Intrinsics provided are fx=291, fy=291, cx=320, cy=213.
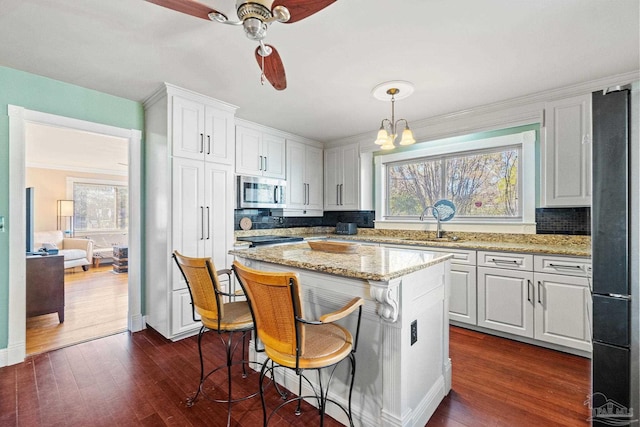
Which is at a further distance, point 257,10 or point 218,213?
point 218,213

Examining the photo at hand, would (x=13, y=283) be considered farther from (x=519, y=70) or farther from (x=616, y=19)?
(x=616, y=19)

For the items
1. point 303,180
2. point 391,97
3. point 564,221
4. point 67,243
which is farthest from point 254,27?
point 67,243

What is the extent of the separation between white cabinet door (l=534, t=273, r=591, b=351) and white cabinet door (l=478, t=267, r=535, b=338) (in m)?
0.07

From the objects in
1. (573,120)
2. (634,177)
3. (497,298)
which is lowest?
(497,298)

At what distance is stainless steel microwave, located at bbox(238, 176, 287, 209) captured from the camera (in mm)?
3695

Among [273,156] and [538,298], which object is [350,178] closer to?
[273,156]

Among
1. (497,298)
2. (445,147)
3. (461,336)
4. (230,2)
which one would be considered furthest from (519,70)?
(461,336)

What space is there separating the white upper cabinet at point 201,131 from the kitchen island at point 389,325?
165 cm

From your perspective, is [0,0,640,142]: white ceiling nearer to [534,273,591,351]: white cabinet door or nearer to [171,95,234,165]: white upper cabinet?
[171,95,234,165]: white upper cabinet

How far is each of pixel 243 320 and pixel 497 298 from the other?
8.28 ft

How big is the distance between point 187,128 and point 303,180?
2.07 meters

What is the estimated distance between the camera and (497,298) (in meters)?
2.91

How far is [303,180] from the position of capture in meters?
4.68

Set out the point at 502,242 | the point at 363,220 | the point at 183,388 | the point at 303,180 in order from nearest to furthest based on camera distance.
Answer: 1. the point at 183,388
2. the point at 502,242
3. the point at 303,180
4. the point at 363,220
